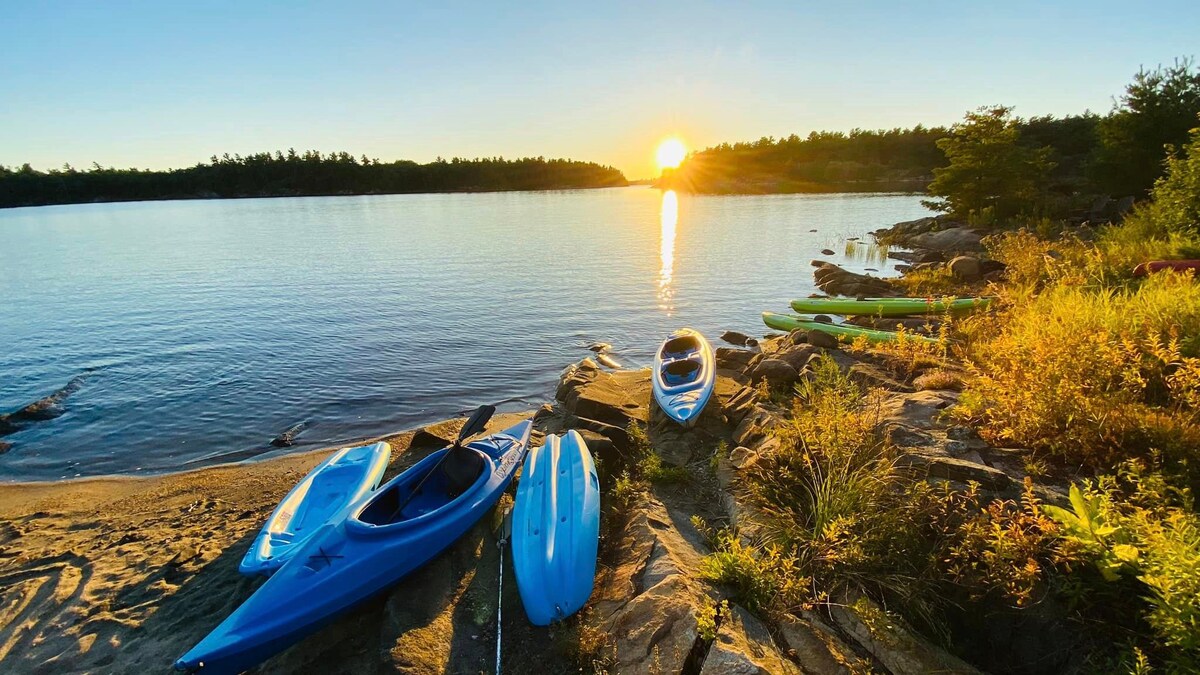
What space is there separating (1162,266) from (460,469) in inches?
530

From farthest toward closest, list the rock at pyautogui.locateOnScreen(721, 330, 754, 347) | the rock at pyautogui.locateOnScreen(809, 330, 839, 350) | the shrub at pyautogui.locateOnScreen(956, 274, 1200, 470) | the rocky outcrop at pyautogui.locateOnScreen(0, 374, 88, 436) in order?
the rock at pyautogui.locateOnScreen(721, 330, 754, 347) → the rocky outcrop at pyautogui.locateOnScreen(0, 374, 88, 436) → the rock at pyautogui.locateOnScreen(809, 330, 839, 350) → the shrub at pyautogui.locateOnScreen(956, 274, 1200, 470)

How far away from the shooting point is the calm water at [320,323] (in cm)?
1055

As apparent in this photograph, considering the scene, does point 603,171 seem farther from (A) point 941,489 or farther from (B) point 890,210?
(A) point 941,489

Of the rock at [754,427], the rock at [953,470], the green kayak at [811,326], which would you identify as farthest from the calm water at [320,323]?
the rock at [953,470]

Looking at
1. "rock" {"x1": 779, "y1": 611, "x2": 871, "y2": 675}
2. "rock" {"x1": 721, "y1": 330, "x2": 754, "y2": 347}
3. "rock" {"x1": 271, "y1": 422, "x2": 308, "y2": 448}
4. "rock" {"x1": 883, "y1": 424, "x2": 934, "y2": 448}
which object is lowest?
"rock" {"x1": 271, "y1": 422, "x2": 308, "y2": 448}

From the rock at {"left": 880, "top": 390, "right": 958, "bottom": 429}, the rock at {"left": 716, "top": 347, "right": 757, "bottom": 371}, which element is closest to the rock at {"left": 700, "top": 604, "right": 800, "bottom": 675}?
the rock at {"left": 880, "top": 390, "right": 958, "bottom": 429}

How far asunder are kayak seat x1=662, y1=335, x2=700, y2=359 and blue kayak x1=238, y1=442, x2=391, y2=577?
591cm

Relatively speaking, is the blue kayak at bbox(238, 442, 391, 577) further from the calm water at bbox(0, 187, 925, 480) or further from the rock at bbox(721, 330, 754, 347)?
the rock at bbox(721, 330, 754, 347)

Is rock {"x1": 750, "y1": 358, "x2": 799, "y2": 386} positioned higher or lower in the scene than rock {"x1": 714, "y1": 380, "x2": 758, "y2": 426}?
higher

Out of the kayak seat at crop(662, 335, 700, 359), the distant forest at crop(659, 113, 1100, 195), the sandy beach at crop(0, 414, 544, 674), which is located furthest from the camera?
the distant forest at crop(659, 113, 1100, 195)

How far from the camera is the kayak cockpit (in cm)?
626

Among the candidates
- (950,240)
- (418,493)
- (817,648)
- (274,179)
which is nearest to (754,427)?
(817,648)

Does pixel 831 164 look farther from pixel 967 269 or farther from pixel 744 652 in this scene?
pixel 744 652

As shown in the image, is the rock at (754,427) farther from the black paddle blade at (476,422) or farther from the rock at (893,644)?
the black paddle blade at (476,422)
